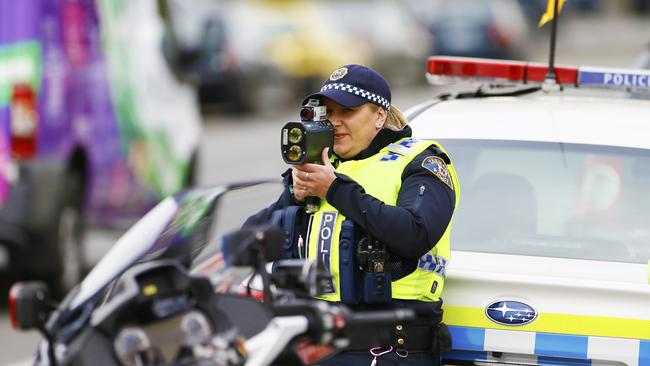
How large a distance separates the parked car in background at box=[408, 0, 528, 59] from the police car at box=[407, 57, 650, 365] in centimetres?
2341

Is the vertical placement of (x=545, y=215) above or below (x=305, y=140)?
below

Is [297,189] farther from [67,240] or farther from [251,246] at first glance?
[67,240]

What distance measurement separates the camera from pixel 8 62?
27.1 ft

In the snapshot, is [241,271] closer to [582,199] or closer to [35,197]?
[582,199]

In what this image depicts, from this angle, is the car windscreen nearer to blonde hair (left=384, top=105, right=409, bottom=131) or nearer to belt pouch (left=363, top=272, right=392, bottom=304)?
blonde hair (left=384, top=105, right=409, bottom=131)

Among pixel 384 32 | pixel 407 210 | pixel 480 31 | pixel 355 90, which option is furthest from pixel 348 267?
pixel 480 31

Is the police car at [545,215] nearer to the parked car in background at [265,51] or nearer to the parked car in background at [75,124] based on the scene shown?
the parked car in background at [75,124]

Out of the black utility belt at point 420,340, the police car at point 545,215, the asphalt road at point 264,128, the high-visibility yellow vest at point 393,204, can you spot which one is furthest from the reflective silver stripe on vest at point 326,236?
the asphalt road at point 264,128

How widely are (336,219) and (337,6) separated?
22.8 metres

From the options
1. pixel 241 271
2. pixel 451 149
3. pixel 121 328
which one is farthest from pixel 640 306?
pixel 121 328

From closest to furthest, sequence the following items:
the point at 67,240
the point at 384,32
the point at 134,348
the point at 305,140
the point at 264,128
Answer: the point at 134,348
the point at 305,140
the point at 67,240
the point at 264,128
the point at 384,32

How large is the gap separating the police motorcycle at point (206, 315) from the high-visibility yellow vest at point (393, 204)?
20.7 inches

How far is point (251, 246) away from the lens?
3.12 meters

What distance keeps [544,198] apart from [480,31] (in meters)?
24.4
